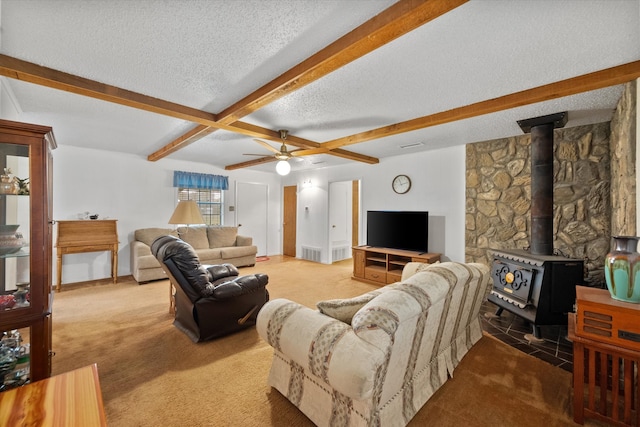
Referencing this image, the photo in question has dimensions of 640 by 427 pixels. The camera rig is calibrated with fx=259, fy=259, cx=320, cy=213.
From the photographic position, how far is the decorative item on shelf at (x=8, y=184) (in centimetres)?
165

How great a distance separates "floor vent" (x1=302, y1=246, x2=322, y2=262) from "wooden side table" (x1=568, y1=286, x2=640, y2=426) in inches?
203

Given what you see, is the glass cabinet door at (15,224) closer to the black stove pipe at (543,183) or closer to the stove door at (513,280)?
the stove door at (513,280)

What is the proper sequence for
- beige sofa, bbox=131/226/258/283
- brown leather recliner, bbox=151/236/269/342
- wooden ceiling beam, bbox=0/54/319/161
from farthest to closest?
beige sofa, bbox=131/226/258/283 → brown leather recliner, bbox=151/236/269/342 → wooden ceiling beam, bbox=0/54/319/161

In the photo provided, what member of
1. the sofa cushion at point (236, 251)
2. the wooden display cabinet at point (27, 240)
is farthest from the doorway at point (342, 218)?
the wooden display cabinet at point (27, 240)

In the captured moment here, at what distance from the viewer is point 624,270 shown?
1546mm

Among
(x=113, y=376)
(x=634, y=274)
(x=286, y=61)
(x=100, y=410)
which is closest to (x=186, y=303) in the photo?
(x=113, y=376)

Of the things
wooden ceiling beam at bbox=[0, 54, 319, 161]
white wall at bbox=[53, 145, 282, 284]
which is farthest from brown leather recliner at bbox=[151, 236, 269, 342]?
white wall at bbox=[53, 145, 282, 284]

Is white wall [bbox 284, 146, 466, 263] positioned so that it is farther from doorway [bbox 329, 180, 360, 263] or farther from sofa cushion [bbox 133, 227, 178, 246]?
sofa cushion [bbox 133, 227, 178, 246]

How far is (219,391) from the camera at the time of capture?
1.88 meters

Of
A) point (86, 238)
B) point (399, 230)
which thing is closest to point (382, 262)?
point (399, 230)

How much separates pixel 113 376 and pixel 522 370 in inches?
130

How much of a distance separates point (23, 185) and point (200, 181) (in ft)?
14.8

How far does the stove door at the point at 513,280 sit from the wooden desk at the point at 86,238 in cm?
588

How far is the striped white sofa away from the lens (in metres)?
1.23
